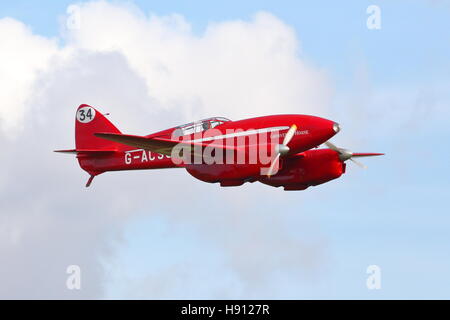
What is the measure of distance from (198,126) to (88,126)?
29.9 ft

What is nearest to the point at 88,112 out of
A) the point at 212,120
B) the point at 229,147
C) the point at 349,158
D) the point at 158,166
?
the point at 158,166

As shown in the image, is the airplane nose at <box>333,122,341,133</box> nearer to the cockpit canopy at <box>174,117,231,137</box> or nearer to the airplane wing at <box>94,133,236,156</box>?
the airplane wing at <box>94,133,236,156</box>

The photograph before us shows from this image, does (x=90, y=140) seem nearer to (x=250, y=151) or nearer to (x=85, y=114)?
(x=85, y=114)

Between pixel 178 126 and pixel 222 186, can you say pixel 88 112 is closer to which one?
pixel 178 126

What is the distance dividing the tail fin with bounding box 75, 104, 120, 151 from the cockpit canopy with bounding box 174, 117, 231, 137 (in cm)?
671

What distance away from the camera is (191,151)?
118 feet

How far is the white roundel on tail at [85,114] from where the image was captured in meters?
45.0

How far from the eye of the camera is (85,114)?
45219mm

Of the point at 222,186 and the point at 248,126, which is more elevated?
the point at 248,126

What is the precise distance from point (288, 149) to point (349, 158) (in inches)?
227

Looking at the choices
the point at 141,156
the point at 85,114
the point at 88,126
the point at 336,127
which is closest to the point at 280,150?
the point at 336,127

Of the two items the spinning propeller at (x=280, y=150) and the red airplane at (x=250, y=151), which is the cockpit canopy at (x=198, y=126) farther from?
the spinning propeller at (x=280, y=150)

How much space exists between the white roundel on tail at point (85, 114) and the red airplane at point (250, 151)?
527cm

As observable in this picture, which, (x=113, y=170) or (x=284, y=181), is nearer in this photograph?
(x=284, y=181)
